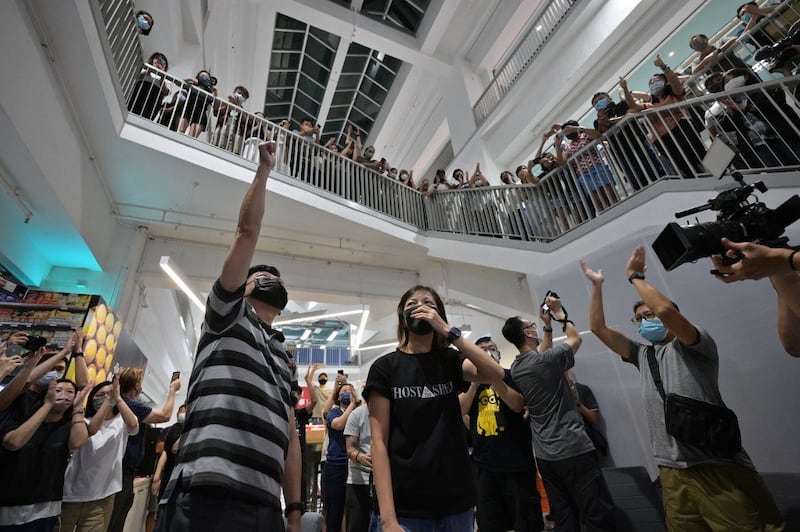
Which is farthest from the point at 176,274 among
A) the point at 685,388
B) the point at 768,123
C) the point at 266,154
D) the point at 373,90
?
the point at 373,90

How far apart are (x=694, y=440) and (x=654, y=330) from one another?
751 mm

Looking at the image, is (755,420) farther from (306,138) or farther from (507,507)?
(306,138)

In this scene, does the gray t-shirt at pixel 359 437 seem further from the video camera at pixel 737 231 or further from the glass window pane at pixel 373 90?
the glass window pane at pixel 373 90

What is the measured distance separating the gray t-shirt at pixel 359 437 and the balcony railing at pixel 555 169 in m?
2.74

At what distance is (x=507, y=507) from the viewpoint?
2664 millimetres

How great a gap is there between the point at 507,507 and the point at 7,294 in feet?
19.3

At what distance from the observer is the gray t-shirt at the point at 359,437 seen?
336 cm

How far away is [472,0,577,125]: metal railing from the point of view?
926cm

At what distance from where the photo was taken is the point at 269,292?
1508mm

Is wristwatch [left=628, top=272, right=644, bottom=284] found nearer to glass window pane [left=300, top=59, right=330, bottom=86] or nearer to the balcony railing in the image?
the balcony railing

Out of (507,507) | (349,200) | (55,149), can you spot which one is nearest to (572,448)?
(507,507)

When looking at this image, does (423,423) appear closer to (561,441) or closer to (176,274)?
(561,441)

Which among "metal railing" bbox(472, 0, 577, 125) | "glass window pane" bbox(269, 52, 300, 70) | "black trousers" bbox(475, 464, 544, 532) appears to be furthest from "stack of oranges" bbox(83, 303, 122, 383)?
"glass window pane" bbox(269, 52, 300, 70)

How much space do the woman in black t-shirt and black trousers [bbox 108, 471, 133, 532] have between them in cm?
335
